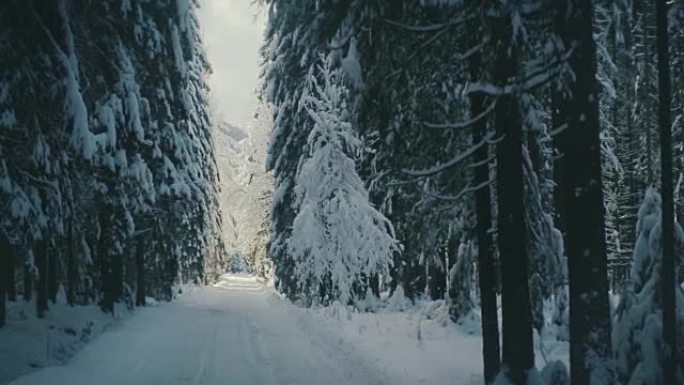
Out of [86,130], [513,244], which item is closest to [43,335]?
[86,130]

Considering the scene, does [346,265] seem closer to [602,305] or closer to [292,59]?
[292,59]

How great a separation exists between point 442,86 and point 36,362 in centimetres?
980

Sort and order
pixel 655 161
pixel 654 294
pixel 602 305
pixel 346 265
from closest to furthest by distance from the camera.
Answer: pixel 602 305, pixel 654 294, pixel 346 265, pixel 655 161

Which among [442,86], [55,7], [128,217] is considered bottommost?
[128,217]

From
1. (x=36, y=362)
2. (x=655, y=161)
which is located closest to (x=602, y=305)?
(x=36, y=362)

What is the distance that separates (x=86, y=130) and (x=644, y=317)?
808 centimetres

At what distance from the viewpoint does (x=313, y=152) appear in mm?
23781

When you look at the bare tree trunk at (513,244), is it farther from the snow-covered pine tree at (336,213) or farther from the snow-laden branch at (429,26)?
the snow-covered pine tree at (336,213)

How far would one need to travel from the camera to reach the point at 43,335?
15695 mm

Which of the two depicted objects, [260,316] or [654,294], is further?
[260,316]

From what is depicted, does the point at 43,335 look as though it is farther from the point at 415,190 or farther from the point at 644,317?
the point at 644,317

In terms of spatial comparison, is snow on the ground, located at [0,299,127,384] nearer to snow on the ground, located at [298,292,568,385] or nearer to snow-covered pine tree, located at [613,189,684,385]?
snow on the ground, located at [298,292,568,385]

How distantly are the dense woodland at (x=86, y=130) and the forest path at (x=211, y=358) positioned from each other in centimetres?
249

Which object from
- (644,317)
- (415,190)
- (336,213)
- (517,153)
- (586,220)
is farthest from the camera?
(336,213)
